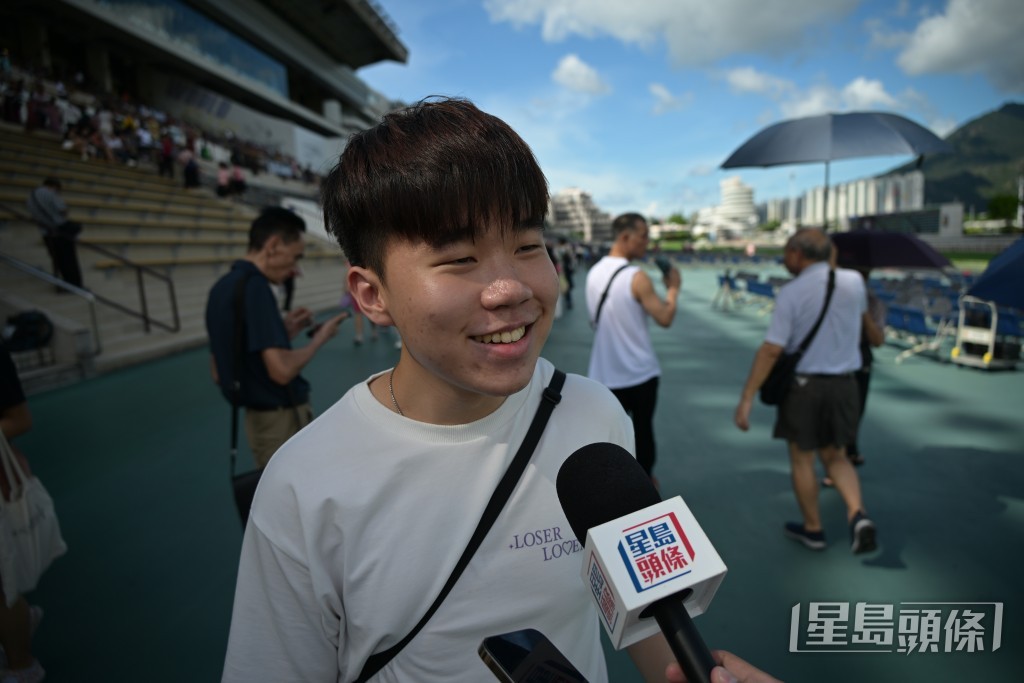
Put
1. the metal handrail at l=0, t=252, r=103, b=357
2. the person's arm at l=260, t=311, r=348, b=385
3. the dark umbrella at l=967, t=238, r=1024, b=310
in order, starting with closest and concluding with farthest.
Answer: the person's arm at l=260, t=311, r=348, b=385 < the dark umbrella at l=967, t=238, r=1024, b=310 < the metal handrail at l=0, t=252, r=103, b=357

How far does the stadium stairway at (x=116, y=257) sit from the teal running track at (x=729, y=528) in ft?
4.83

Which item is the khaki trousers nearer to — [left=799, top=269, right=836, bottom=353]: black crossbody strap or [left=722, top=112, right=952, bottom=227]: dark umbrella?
[left=799, top=269, right=836, bottom=353]: black crossbody strap

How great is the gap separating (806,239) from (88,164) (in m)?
17.0

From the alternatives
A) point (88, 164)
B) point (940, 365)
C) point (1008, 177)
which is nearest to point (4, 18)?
point (88, 164)

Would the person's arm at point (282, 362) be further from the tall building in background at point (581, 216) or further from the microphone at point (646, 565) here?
the tall building in background at point (581, 216)

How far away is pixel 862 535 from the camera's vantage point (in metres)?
2.99

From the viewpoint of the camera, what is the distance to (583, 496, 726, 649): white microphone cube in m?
0.64

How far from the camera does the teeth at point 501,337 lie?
92 centimetres

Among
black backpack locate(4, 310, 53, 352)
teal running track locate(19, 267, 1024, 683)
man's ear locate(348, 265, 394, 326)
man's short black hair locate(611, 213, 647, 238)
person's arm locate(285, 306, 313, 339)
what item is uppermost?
man's short black hair locate(611, 213, 647, 238)

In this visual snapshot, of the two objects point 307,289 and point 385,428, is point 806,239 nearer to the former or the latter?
point 385,428

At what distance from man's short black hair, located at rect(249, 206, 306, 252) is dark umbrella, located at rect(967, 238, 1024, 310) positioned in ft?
11.3

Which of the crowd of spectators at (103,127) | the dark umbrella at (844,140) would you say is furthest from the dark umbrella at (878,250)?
the crowd of spectators at (103,127)

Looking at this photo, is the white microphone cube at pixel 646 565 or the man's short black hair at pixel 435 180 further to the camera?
the man's short black hair at pixel 435 180

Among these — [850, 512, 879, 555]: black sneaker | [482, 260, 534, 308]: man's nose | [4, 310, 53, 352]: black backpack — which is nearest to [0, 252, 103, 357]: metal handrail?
[4, 310, 53, 352]: black backpack
